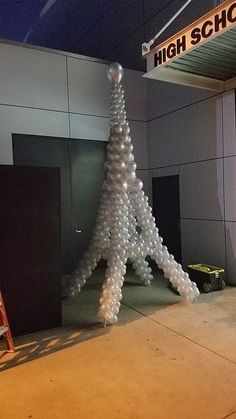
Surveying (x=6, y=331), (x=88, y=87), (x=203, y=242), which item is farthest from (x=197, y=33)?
(x=6, y=331)

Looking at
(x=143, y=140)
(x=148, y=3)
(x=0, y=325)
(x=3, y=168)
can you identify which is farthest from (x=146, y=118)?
(x=0, y=325)

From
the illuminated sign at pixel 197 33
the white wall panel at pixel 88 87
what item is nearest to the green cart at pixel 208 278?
the illuminated sign at pixel 197 33

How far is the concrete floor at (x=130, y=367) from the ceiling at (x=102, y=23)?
436cm

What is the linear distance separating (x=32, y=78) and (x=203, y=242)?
388 centimetres

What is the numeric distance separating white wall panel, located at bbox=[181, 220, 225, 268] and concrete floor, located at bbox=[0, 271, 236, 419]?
1186 mm

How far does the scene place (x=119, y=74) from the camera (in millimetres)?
3725

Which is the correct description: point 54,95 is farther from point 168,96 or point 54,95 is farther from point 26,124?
point 168,96

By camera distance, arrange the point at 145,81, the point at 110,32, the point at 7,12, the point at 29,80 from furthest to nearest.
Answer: the point at 7,12, the point at 110,32, the point at 145,81, the point at 29,80

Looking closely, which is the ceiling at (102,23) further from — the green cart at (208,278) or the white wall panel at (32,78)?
the green cart at (208,278)

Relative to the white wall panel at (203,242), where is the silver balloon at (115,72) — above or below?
above

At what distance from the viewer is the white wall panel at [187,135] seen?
4.61 m

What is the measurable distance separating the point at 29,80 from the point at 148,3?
266 centimetres

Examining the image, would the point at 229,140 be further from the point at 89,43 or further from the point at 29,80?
the point at 89,43

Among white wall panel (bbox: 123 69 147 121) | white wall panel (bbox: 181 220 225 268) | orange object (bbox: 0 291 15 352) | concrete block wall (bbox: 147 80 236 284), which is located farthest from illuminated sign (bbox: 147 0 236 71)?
orange object (bbox: 0 291 15 352)
